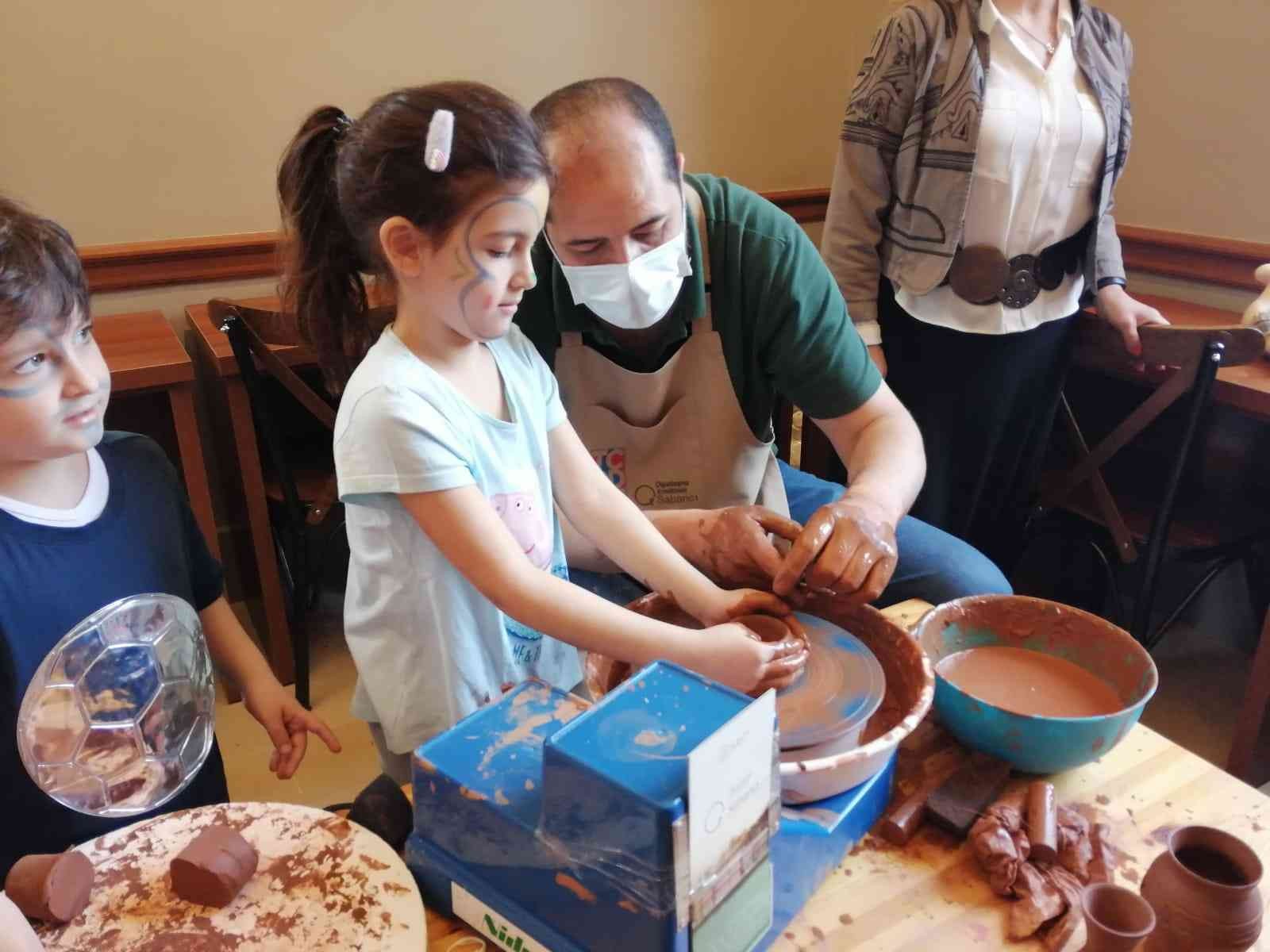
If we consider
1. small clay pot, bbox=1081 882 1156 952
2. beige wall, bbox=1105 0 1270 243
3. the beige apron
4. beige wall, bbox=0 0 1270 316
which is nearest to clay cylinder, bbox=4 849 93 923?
small clay pot, bbox=1081 882 1156 952

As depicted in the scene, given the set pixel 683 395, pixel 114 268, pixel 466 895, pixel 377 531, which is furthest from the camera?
pixel 114 268

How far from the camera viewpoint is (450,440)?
0.99 metres

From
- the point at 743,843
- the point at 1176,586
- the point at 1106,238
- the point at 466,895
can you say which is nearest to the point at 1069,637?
the point at 743,843

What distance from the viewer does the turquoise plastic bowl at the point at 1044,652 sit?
34.8 inches

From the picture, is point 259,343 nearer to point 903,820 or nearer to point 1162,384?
point 903,820

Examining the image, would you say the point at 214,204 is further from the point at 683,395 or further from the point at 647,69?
the point at 683,395

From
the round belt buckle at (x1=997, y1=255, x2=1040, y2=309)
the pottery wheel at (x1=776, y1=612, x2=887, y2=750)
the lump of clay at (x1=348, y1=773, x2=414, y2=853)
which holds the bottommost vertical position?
the lump of clay at (x1=348, y1=773, x2=414, y2=853)

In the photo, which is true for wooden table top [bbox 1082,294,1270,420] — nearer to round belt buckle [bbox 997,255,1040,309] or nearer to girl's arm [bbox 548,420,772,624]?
round belt buckle [bbox 997,255,1040,309]

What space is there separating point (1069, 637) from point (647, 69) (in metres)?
2.45

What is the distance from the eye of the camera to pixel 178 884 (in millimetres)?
729

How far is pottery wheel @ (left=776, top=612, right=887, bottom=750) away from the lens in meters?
0.91

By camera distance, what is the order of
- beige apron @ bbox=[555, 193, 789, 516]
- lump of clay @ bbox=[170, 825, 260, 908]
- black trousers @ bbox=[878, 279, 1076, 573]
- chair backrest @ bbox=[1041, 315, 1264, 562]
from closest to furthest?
lump of clay @ bbox=[170, 825, 260, 908]
beige apron @ bbox=[555, 193, 789, 516]
chair backrest @ bbox=[1041, 315, 1264, 562]
black trousers @ bbox=[878, 279, 1076, 573]

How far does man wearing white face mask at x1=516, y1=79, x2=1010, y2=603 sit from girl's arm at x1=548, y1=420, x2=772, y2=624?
82mm

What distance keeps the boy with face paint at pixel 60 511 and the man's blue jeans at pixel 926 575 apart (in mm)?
453
